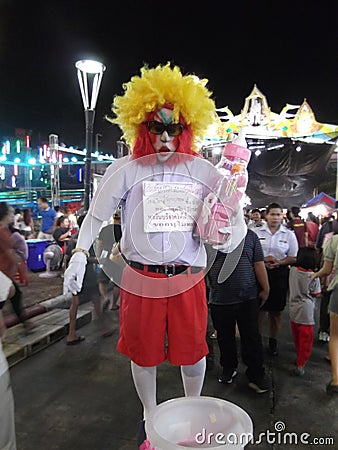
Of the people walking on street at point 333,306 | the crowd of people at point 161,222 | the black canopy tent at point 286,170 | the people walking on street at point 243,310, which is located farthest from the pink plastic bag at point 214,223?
the black canopy tent at point 286,170

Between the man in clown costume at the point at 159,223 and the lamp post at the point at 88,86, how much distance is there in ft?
11.3

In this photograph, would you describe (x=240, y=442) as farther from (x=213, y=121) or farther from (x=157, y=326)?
(x=213, y=121)

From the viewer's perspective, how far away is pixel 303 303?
11.3 ft

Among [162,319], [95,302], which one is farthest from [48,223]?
[162,319]

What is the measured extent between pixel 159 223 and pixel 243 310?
1653 mm

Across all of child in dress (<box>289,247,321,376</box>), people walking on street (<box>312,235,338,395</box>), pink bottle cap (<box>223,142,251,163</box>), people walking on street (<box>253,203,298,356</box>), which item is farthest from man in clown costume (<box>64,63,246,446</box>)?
people walking on street (<box>253,203,298,356</box>)

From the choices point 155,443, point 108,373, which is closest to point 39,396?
point 108,373

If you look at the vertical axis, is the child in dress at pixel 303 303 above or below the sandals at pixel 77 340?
above

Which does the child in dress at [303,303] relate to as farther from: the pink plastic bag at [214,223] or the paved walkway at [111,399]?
the pink plastic bag at [214,223]

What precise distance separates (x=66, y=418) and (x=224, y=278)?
59.1 inches

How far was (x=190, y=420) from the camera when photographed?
5.11 ft

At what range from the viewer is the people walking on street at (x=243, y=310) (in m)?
3.14

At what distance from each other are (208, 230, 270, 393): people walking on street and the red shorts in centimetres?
116

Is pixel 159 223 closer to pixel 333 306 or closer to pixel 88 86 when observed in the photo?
pixel 333 306
